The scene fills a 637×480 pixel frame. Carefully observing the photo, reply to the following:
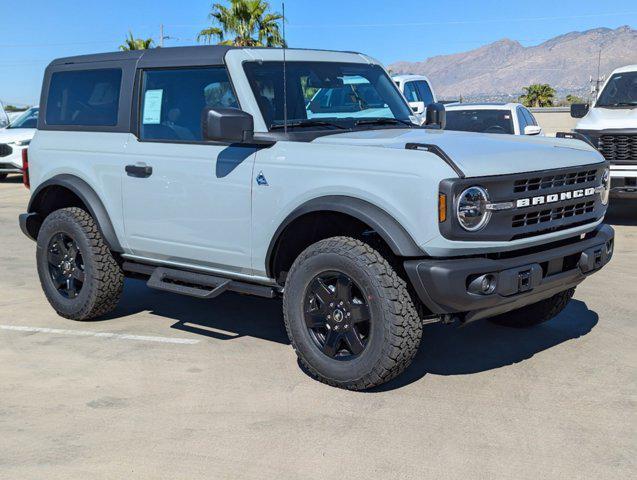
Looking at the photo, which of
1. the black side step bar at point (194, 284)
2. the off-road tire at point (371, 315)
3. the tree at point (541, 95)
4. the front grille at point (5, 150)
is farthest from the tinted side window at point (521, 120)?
the tree at point (541, 95)

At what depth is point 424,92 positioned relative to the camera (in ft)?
52.0

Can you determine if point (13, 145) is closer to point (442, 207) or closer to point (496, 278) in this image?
point (442, 207)

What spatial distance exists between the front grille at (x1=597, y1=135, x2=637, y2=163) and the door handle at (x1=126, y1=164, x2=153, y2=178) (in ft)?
23.2

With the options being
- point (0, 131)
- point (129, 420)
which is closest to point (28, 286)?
point (129, 420)

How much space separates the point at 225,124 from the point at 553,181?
1.88m

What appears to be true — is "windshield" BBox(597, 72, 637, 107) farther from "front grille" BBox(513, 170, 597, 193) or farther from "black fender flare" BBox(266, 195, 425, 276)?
"black fender flare" BBox(266, 195, 425, 276)

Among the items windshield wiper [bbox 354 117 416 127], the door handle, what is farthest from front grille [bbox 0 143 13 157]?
windshield wiper [bbox 354 117 416 127]

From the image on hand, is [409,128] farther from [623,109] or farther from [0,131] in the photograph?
[0,131]

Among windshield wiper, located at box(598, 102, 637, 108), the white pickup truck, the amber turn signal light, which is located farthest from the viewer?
windshield wiper, located at box(598, 102, 637, 108)

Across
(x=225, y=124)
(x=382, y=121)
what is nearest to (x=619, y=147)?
(x=382, y=121)

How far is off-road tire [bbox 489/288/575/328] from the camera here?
5.72 m

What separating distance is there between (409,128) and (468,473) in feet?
8.93

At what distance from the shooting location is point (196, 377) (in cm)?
505

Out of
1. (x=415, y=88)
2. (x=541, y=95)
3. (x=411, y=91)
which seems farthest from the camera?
(x=541, y=95)
